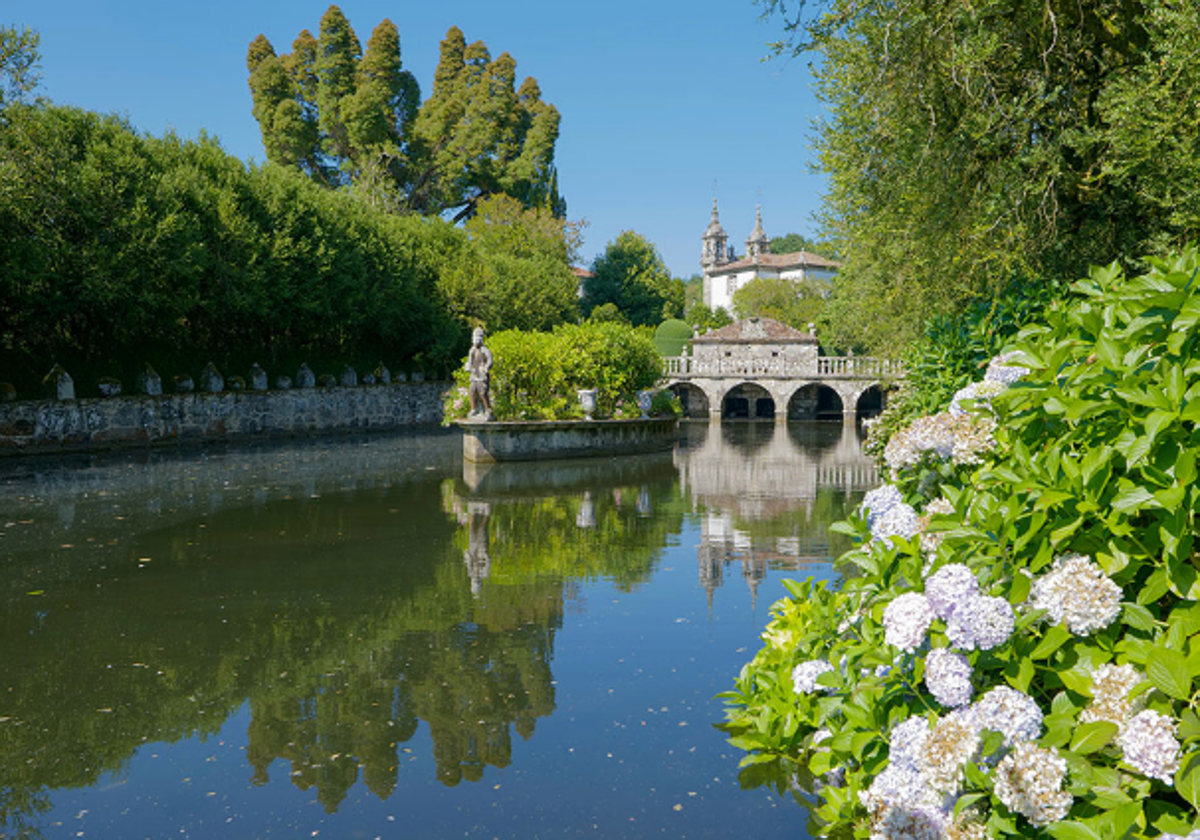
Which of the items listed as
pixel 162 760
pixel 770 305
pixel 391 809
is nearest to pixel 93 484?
pixel 162 760

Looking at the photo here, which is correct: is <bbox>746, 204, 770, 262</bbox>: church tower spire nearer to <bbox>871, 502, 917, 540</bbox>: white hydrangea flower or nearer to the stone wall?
the stone wall

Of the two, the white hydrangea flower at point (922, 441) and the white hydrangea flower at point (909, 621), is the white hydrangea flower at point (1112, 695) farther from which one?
the white hydrangea flower at point (922, 441)

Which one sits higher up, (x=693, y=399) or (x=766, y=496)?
(x=693, y=399)

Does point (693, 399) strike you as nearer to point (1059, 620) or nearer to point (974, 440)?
point (974, 440)

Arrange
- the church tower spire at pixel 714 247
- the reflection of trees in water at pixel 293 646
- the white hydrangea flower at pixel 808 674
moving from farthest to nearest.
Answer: the church tower spire at pixel 714 247, the reflection of trees in water at pixel 293 646, the white hydrangea flower at pixel 808 674

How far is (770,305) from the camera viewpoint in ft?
256

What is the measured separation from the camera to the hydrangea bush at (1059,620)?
340 centimetres

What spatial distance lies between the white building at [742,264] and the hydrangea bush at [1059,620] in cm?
9706

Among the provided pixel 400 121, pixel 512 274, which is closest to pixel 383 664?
pixel 512 274

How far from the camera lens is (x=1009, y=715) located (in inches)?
140

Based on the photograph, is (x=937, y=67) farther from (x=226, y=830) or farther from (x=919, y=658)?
(x=226, y=830)

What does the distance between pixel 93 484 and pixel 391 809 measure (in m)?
16.3

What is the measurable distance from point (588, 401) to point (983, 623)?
21.8 meters

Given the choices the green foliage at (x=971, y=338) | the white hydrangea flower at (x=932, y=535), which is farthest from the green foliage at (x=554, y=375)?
the white hydrangea flower at (x=932, y=535)
